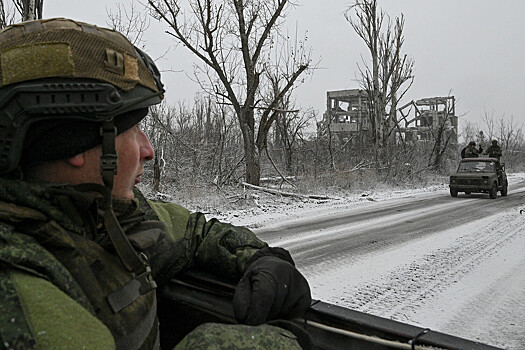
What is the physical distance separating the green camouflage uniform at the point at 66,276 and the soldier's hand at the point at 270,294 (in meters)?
0.24

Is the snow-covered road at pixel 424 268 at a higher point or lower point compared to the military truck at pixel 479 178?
lower

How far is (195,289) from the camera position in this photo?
1748 mm

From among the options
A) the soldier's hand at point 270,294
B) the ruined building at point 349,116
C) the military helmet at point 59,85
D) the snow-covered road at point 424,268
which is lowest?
the snow-covered road at point 424,268

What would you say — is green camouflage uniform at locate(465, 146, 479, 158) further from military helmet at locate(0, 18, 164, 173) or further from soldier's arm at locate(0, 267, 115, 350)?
soldier's arm at locate(0, 267, 115, 350)

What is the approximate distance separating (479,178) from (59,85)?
13.4 m

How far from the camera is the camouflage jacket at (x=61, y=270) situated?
0.70 m

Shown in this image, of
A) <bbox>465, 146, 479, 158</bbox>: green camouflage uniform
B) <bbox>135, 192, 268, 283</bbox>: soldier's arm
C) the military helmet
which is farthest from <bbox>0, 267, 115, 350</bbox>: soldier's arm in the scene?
<bbox>465, 146, 479, 158</bbox>: green camouflage uniform

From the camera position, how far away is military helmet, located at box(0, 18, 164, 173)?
1000mm

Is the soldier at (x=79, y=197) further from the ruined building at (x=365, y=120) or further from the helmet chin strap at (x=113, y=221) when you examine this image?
the ruined building at (x=365, y=120)

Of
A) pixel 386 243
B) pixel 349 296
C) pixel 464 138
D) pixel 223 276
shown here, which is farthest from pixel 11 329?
pixel 464 138

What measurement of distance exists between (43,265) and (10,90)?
1.51ft

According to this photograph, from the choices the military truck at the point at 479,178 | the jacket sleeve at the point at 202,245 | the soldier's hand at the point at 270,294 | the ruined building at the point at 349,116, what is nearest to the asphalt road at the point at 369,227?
the military truck at the point at 479,178

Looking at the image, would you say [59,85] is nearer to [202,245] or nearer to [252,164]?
[202,245]

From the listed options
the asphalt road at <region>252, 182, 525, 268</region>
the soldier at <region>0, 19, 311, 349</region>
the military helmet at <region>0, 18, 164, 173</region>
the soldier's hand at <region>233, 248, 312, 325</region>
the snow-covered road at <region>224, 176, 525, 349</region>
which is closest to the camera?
the soldier at <region>0, 19, 311, 349</region>
